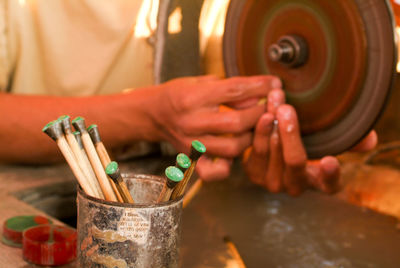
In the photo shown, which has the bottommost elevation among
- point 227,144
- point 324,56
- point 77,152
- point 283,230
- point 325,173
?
point 283,230

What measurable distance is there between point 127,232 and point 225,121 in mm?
584

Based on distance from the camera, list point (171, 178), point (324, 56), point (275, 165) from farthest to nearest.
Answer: point (275, 165) → point (324, 56) → point (171, 178)

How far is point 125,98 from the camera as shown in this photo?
1.20 metres

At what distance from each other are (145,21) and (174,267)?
1002mm

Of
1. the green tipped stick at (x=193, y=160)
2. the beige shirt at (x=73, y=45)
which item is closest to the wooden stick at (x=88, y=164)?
the green tipped stick at (x=193, y=160)

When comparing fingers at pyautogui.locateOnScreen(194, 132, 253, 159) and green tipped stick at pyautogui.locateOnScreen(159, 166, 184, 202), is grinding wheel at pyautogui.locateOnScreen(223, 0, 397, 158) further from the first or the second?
green tipped stick at pyautogui.locateOnScreen(159, 166, 184, 202)

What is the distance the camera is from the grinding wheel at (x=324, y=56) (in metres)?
0.84

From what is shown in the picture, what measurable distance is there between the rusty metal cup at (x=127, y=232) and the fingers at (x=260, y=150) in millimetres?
556

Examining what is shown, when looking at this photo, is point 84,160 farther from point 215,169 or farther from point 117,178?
point 215,169

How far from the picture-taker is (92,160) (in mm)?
559

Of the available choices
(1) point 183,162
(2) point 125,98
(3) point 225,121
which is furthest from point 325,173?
(1) point 183,162

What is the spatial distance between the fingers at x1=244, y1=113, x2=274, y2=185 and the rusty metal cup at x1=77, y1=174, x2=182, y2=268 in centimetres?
56

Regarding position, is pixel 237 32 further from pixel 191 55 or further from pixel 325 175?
pixel 325 175

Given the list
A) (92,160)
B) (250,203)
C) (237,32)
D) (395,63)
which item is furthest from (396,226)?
(92,160)
